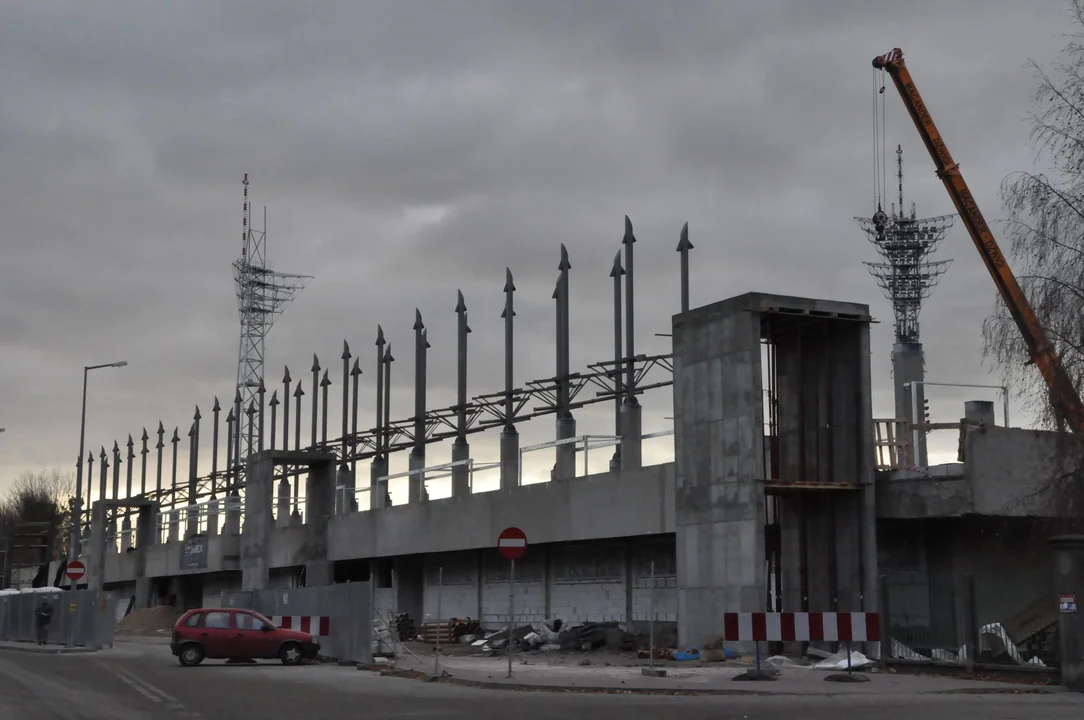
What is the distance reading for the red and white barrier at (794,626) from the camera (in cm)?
2278

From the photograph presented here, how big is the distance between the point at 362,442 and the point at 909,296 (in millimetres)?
59781

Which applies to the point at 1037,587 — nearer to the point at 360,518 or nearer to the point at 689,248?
the point at 689,248

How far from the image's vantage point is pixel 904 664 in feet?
85.2

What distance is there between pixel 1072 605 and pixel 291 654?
17.9m

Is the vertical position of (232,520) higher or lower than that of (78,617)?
higher

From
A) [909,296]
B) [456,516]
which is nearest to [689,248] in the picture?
[456,516]

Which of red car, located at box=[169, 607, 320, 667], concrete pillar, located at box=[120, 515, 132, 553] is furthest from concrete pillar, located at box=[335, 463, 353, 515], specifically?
concrete pillar, located at box=[120, 515, 132, 553]

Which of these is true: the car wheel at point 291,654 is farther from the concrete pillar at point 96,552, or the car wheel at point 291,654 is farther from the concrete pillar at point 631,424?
the concrete pillar at point 96,552

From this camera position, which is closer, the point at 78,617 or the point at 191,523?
the point at 78,617

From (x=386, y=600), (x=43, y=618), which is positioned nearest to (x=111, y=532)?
(x=386, y=600)

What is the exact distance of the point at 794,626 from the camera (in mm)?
22953

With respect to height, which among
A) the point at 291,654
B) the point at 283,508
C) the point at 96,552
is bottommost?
the point at 291,654

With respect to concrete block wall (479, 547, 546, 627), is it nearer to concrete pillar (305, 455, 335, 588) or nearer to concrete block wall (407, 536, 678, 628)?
concrete block wall (407, 536, 678, 628)

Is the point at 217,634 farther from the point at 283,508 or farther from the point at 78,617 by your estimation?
the point at 283,508
